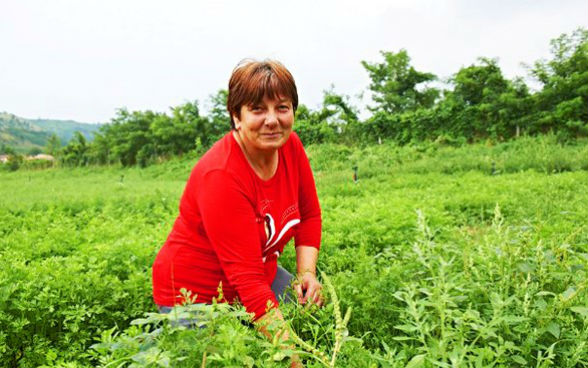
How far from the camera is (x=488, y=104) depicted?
1750 cm

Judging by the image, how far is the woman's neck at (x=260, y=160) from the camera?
2.26 metres

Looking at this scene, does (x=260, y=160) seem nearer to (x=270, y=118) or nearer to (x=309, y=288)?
(x=270, y=118)

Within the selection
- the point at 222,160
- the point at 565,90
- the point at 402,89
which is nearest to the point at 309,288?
the point at 222,160

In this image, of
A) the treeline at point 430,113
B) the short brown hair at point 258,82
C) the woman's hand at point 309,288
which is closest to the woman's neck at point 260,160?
the short brown hair at point 258,82

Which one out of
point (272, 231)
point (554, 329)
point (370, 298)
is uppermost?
point (272, 231)

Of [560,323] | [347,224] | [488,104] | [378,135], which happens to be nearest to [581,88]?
[488,104]

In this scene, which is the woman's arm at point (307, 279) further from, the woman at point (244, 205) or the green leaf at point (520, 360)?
the green leaf at point (520, 360)

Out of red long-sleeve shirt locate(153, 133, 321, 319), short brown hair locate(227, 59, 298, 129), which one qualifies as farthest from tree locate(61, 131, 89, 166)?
short brown hair locate(227, 59, 298, 129)

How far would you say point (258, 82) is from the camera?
6.57ft

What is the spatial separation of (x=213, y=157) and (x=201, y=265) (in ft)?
1.91

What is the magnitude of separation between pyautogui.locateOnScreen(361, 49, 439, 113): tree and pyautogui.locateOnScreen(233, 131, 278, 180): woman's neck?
73.4 ft

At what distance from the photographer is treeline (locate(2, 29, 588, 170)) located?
54.2 feet

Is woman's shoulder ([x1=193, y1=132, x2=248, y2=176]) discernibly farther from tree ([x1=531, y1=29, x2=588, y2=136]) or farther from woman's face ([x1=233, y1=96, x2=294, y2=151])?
tree ([x1=531, y1=29, x2=588, y2=136])

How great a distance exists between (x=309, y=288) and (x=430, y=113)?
18229mm
